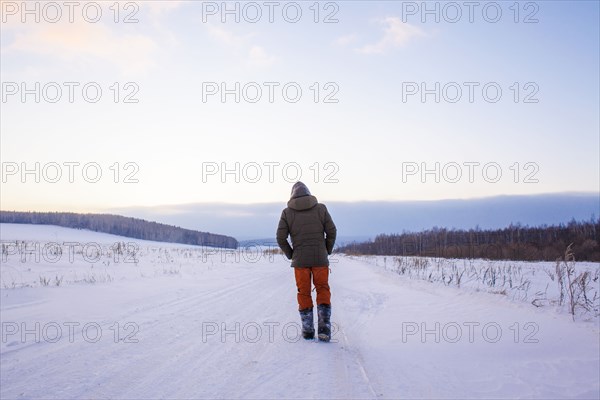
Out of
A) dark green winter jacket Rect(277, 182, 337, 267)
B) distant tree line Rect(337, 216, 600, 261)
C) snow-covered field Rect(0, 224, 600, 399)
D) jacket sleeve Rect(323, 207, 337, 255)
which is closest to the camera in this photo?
snow-covered field Rect(0, 224, 600, 399)

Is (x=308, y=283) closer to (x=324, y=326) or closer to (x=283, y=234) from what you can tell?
(x=324, y=326)

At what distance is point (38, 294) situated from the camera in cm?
823

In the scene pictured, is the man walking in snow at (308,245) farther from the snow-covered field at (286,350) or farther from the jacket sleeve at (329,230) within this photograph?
the snow-covered field at (286,350)

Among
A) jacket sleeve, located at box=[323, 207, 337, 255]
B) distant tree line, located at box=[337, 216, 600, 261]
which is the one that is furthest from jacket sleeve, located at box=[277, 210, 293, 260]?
distant tree line, located at box=[337, 216, 600, 261]

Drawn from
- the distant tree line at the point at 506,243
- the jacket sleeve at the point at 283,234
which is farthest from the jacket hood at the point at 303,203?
the distant tree line at the point at 506,243

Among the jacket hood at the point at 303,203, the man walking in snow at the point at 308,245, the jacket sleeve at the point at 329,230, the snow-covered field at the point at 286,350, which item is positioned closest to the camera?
the snow-covered field at the point at 286,350

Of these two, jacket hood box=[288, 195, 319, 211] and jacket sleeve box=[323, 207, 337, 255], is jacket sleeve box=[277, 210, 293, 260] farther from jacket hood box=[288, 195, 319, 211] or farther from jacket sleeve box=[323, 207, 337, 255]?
jacket sleeve box=[323, 207, 337, 255]

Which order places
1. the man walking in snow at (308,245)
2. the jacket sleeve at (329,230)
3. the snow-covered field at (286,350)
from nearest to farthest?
the snow-covered field at (286,350) → the man walking in snow at (308,245) → the jacket sleeve at (329,230)

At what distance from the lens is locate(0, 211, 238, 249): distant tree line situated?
10631cm

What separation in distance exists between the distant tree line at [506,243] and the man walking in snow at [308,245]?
48.2 ft

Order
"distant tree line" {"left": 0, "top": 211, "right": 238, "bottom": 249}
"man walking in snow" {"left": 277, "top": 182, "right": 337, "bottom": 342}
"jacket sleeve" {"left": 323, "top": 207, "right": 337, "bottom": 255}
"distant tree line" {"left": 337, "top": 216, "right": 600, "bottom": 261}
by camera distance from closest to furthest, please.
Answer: "man walking in snow" {"left": 277, "top": 182, "right": 337, "bottom": 342}
"jacket sleeve" {"left": 323, "top": 207, "right": 337, "bottom": 255}
"distant tree line" {"left": 337, "top": 216, "right": 600, "bottom": 261}
"distant tree line" {"left": 0, "top": 211, "right": 238, "bottom": 249}

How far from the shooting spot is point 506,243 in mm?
55125

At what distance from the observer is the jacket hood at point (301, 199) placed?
521 centimetres

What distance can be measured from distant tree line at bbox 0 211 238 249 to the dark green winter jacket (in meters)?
118
